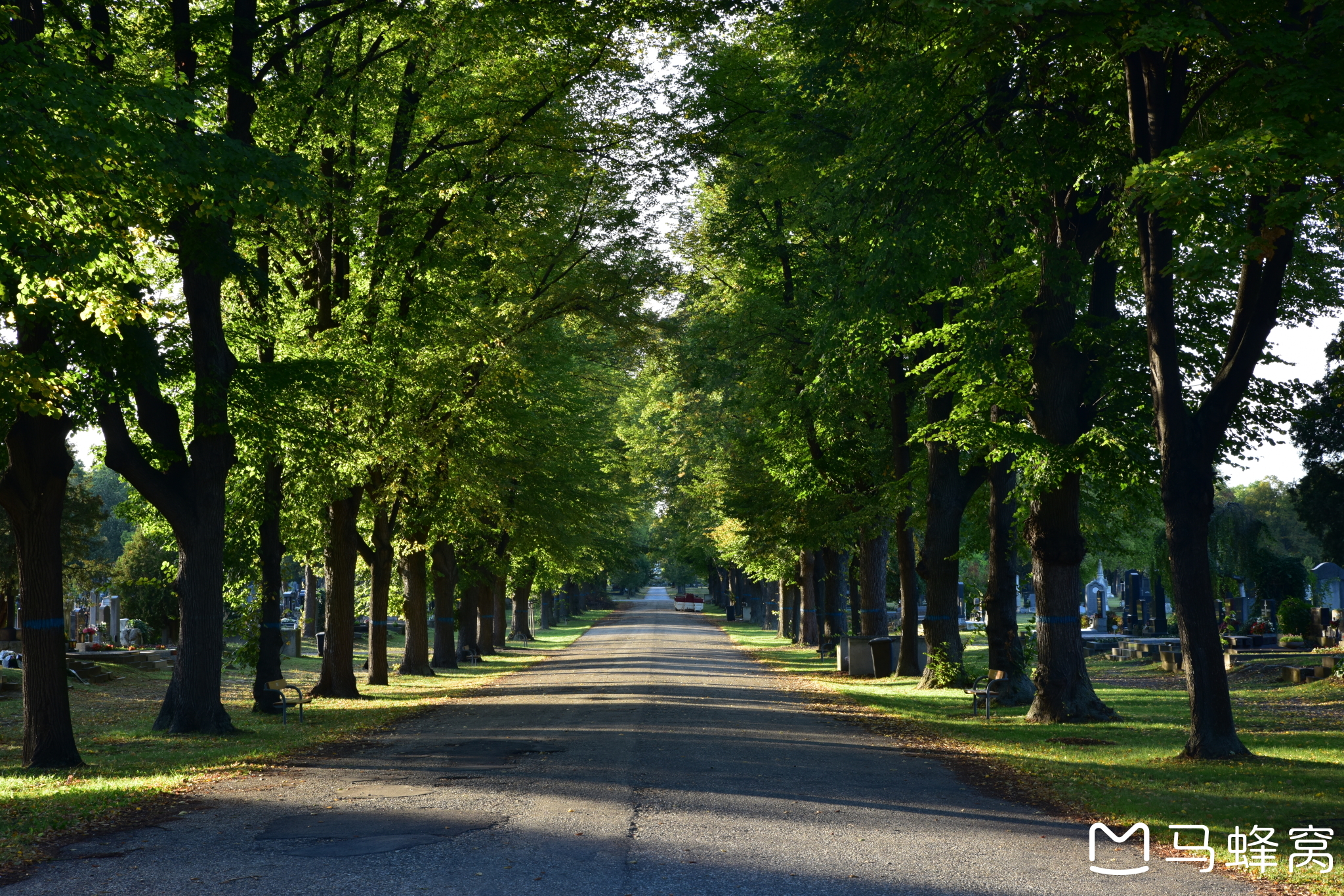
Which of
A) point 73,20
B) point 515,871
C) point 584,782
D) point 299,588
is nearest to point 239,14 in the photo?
point 73,20

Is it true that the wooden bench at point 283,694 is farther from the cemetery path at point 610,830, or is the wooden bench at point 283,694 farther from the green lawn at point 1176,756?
the green lawn at point 1176,756

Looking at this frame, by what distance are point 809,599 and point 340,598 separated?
79.0 feet

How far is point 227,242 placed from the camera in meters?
15.2

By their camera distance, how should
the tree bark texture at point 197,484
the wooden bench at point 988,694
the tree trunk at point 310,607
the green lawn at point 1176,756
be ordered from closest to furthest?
the green lawn at point 1176,756, the tree bark texture at point 197,484, the wooden bench at point 988,694, the tree trunk at point 310,607

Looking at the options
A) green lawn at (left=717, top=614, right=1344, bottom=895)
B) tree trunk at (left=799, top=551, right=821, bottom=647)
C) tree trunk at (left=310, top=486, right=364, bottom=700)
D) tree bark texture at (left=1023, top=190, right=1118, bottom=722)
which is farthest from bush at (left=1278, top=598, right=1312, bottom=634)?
tree trunk at (left=310, top=486, right=364, bottom=700)

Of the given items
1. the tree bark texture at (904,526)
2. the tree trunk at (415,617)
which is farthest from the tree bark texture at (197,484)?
the tree trunk at (415,617)

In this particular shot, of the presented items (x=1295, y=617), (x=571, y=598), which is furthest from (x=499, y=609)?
(x=571, y=598)

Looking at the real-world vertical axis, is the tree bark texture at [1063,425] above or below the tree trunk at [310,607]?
above

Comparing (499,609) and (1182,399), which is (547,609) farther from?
(1182,399)

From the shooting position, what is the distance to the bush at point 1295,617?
3234 cm

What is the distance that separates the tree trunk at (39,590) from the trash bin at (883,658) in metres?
20.6

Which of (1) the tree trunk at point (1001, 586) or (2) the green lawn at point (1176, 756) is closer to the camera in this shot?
(2) the green lawn at point (1176, 756)

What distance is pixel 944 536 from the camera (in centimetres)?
2409

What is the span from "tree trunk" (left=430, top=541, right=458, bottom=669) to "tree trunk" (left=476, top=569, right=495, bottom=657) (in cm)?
613
